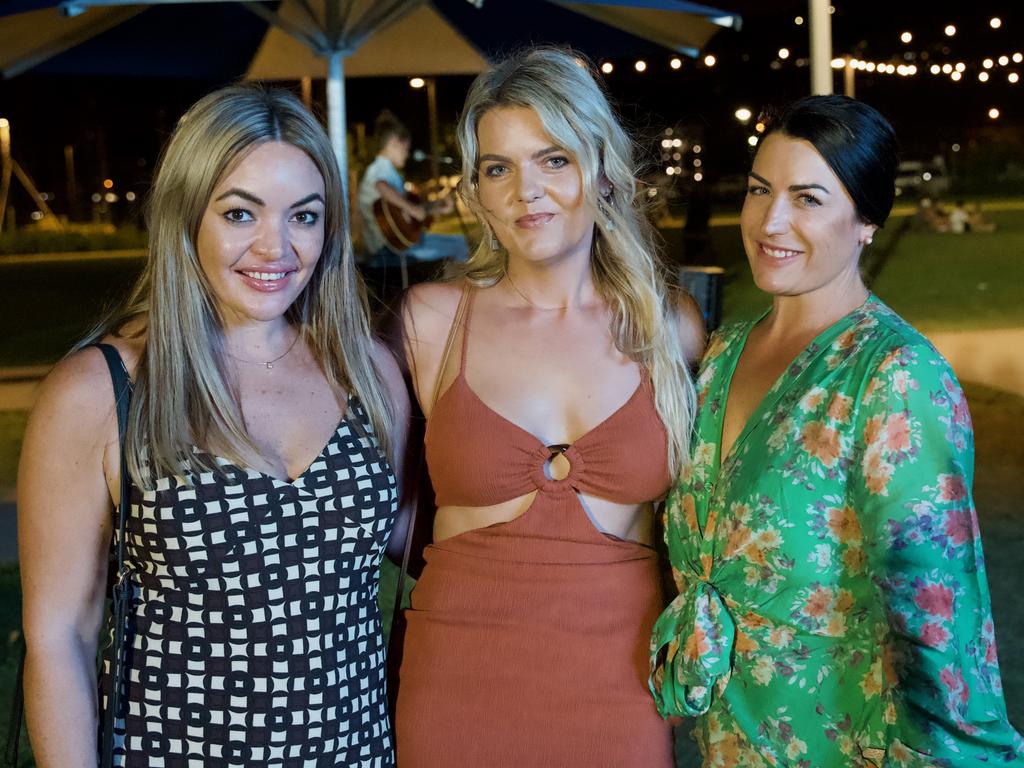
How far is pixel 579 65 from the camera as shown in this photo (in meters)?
2.41

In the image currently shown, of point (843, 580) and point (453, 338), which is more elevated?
point (453, 338)

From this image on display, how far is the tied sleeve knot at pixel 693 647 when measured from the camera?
192cm

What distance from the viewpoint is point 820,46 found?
367 centimetres

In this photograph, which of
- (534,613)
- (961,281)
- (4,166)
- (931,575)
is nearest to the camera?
(931,575)

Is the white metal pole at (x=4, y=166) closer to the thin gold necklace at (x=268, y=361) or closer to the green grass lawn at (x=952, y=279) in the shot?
the green grass lawn at (x=952, y=279)

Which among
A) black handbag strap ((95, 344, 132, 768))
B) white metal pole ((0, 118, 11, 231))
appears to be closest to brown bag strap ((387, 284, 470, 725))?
black handbag strap ((95, 344, 132, 768))

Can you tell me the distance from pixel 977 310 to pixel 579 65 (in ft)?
28.3

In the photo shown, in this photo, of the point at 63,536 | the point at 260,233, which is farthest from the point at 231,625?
the point at 260,233

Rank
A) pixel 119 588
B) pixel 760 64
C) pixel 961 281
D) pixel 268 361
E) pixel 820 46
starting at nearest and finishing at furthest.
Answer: pixel 119 588 < pixel 268 361 < pixel 820 46 < pixel 760 64 < pixel 961 281

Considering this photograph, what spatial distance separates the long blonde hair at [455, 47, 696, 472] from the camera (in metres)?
2.29

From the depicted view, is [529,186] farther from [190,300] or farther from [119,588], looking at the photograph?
[119,588]

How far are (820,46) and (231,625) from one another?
→ 107 inches

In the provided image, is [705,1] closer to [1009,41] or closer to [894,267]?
[1009,41]

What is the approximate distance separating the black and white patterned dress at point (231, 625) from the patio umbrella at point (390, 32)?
3.54 meters
